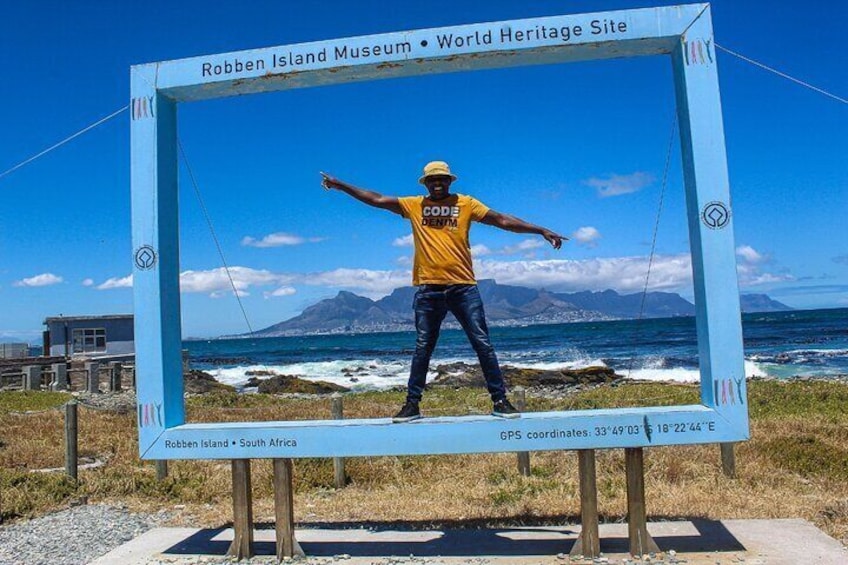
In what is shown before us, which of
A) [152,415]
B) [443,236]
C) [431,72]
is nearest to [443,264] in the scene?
[443,236]

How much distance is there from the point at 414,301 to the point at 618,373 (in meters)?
32.1

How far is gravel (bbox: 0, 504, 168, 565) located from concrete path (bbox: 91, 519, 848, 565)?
42cm

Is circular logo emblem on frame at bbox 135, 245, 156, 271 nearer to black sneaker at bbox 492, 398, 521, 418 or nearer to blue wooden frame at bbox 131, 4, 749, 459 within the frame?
blue wooden frame at bbox 131, 4, 749, 459

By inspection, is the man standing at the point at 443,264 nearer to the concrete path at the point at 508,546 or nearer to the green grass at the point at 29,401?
the concrete path at the point at 508,546

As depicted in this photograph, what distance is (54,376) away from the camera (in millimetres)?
28766

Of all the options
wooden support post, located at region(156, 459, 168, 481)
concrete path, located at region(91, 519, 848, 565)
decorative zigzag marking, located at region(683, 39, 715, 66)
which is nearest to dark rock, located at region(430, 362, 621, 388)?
wooden support post, located at region(156, 459, 168, 481)

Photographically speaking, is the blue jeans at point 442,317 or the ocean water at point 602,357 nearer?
the blue jeans at point 442,317

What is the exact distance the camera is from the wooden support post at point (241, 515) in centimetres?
581

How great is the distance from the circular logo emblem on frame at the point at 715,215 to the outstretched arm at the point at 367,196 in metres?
2.22

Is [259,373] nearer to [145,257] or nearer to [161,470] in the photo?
[161,470]

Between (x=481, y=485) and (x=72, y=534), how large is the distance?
4.03 meters

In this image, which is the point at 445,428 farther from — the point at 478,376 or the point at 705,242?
the point at 478,376

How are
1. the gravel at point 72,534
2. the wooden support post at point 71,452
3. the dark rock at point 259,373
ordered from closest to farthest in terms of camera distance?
the gravel at point 72,534 → the wooden support post at point 71,452 → the dark rock at point 259,373

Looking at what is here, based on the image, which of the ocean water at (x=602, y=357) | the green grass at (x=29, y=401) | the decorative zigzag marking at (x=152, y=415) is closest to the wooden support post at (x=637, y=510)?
the decorative zigzag marking at (x=152, y=415)
